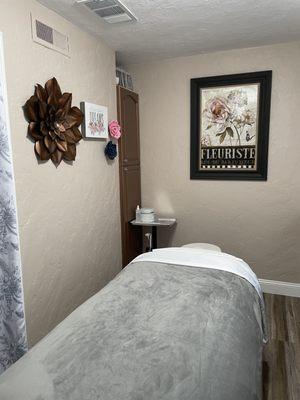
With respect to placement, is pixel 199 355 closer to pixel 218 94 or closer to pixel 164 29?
pixel 164 29

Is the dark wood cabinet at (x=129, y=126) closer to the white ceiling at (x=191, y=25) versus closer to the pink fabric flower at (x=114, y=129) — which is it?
the pink fabric flower at (x=114, y=129)

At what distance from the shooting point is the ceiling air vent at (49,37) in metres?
1.87

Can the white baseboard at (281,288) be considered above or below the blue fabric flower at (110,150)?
below

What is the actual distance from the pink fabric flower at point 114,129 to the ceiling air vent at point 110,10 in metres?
0.81

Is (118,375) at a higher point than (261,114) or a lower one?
lower

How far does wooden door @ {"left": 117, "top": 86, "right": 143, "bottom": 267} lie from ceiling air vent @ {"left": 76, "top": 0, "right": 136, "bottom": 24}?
2.56 feet

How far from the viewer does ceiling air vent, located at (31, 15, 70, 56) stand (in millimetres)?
1874

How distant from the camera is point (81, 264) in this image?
2.44 m

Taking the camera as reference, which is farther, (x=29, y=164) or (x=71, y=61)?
(x=71, y=61)

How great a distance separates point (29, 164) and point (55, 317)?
1120 mm

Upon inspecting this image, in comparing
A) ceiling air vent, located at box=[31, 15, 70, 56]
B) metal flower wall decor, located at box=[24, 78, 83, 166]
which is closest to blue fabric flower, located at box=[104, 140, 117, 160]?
metal flower wall decor, located at box=[24, 78, 83, 166]

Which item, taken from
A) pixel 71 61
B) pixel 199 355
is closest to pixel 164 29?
pixel 71 61

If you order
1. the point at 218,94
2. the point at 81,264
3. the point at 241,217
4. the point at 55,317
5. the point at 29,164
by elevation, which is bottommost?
the point at 55,317

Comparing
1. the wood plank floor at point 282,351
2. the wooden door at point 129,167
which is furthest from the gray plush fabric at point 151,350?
the wooden door at point 129,167
